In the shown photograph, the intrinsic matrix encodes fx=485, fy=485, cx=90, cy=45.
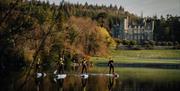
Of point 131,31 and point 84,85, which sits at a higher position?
point 131,31

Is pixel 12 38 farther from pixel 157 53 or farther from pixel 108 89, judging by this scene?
pixel 157 53

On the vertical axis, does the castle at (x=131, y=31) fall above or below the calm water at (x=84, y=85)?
above

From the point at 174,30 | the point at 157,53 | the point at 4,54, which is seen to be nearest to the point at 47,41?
the point at 4,54

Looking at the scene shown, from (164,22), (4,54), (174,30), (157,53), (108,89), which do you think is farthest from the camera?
(164,22)

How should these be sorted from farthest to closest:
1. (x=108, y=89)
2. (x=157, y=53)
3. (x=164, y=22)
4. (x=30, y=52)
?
(x=164, y=22) → (x=157, y=53) → (x=30, y=52) → (x=108, y=89)

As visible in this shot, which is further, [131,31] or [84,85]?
[131,31]

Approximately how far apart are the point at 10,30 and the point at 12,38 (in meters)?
0.66

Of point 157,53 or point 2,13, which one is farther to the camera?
point 157,53

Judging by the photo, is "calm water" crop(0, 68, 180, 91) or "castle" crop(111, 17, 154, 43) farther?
"castle" crop(111, 17, 154, 43)

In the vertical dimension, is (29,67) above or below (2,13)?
below

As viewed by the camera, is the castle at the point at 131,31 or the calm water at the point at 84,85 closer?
the calm water at the point at 84,85

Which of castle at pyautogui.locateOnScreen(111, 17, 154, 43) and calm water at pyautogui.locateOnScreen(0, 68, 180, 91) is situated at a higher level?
castle at pyautogui.locateOnScreen(111, 17, 154, 43)

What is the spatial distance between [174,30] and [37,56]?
3718 inches

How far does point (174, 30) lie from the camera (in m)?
131
